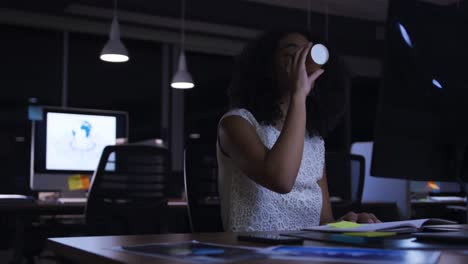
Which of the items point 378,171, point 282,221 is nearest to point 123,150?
point 282,221

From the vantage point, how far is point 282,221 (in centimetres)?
149

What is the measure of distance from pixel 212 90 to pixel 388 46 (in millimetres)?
→ 6965

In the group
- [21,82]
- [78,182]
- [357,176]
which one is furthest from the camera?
[21,82]

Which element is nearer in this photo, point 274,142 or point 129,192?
point 274,142

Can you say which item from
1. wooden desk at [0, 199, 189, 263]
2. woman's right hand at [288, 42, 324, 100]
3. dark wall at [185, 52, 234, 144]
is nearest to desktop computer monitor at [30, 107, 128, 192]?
wooden desk at [0, 199, 189, 263]

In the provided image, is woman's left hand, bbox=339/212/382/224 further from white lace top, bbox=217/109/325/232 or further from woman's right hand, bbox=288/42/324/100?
woman's right hand, bbox=288/42/324/100

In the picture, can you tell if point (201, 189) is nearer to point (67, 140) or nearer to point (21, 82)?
point (67, 140)

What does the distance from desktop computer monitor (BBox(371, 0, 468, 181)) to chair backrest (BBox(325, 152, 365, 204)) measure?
1.90 meters

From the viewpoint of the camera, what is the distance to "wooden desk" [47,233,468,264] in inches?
28.2

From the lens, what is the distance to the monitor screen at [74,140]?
3.34m

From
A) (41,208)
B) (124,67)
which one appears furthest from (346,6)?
(41,208)

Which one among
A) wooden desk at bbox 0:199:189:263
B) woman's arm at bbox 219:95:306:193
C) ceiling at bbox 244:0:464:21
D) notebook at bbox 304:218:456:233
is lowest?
wooden desk at bbox 0:199:189:263

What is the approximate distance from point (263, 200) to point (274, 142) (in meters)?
0.18

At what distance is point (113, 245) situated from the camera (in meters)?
0.87
